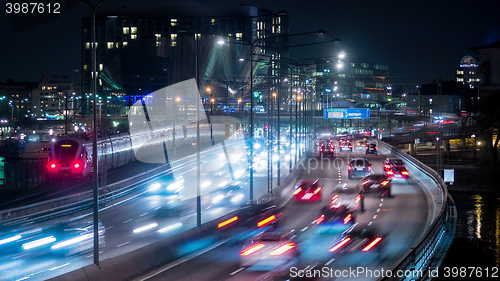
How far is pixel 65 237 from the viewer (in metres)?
23.3

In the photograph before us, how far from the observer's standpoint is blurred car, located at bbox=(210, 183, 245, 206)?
34.6 meters

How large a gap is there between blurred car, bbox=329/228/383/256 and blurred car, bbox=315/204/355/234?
2.99 feet

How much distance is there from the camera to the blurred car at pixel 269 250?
58.1ft

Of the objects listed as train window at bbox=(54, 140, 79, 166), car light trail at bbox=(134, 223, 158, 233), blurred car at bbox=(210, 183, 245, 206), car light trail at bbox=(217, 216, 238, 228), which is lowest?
blurred car at bbox=(210, 183, 245, 206)

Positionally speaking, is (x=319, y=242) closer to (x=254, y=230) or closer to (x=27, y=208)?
(x=254, y=230)

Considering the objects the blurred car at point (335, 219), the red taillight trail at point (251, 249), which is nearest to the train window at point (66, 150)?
→ the blurred car at point (335, 219)

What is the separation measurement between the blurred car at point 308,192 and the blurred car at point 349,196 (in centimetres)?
121

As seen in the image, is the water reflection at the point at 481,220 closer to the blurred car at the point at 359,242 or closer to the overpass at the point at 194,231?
the overpass at the point at 194,231

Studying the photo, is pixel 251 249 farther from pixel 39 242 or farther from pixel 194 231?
pixel 39 242

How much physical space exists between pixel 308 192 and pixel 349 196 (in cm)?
310

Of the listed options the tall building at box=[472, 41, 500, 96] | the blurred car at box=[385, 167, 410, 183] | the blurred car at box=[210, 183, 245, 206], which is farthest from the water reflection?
the tall building at box=[472, 41, 500, 96]

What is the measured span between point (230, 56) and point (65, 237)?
9897cm

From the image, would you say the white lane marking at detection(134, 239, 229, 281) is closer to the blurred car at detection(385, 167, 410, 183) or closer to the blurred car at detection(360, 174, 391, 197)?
the blurred car at detection(360, 174, 391, 197)

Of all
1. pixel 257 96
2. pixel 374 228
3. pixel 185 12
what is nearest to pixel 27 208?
pixel 374 228
